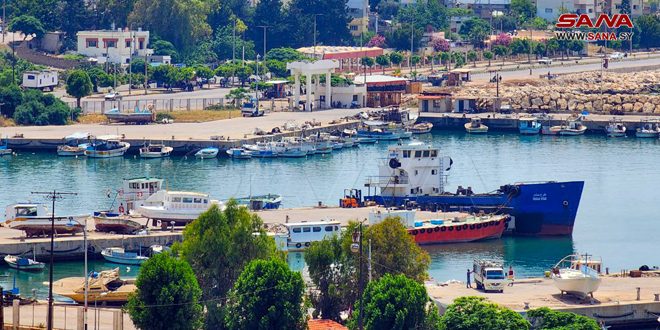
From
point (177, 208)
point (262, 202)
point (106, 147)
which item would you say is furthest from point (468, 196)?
point (106, 147)

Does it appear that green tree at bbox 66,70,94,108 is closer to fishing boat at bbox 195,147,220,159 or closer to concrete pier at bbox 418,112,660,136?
fishing boat at bbox 195,147,220,159

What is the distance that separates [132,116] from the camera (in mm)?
76312

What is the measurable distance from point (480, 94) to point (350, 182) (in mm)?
28701

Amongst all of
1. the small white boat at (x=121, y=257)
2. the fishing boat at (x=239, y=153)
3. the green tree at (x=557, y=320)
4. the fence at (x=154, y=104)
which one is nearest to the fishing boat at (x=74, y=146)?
→ the fishing boat at (x=239, y=153)

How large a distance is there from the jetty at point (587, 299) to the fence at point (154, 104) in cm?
4055

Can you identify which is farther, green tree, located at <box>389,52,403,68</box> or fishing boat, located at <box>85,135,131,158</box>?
green tree, located at <box>389,52,403,68</box>

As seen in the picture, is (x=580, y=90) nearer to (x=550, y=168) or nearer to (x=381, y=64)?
(x=381, y=64)

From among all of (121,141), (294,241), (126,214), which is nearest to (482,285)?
(294,241)

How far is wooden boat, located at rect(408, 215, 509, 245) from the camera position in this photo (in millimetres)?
48656

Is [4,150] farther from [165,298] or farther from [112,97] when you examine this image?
[165,298]

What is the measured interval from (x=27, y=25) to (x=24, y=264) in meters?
51.7

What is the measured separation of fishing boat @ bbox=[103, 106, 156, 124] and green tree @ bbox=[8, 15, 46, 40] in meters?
18.8

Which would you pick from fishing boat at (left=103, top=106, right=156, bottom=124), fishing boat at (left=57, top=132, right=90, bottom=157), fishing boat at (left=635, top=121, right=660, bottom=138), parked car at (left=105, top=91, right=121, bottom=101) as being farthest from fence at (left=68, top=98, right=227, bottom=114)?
fishing boat at (left=635, top=121, right=660, bottom=138)

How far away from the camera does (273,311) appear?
3416 cm
